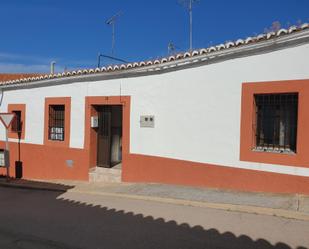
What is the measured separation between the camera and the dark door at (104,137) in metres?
13.2

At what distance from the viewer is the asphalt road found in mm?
5734

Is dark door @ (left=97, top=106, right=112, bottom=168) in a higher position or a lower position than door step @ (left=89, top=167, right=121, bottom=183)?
higher

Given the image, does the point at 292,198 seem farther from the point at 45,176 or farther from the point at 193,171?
the point at 45,176

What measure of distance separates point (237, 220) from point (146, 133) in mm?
5051

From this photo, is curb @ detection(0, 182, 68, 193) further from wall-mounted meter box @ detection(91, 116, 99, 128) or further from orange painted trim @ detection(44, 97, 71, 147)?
wall-mounted meter box @ detection(91, 116, 99, 128)

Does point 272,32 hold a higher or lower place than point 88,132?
higher

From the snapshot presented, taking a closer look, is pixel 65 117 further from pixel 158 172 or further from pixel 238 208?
pixel 238 208

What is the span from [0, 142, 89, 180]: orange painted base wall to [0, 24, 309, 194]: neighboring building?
5cm

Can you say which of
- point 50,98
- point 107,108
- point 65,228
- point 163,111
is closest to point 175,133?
point 163,111

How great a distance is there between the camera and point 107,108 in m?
13.1

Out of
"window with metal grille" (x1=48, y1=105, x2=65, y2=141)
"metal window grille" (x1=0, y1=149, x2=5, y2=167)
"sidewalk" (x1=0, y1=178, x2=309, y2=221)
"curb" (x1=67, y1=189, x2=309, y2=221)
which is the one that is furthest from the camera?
"metal window grille" (x1=0, y1=149, x2=5, y2=167)

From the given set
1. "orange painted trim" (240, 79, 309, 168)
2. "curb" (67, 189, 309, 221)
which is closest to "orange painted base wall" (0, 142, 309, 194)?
"orange painted trim" (240, 79, 309, 168)

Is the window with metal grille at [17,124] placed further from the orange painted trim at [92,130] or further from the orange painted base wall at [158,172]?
the orange painted trim at [92,130]

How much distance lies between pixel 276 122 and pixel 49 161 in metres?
9.04
